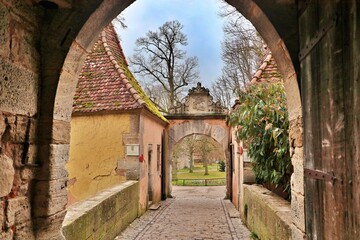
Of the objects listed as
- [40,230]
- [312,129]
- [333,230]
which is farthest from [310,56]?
[40,230]

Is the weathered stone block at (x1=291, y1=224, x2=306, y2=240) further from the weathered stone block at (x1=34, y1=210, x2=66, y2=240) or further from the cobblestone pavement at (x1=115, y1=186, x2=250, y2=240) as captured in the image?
the cobblestone pavement at (x1=115, y1=186, x2=250, y2=240)

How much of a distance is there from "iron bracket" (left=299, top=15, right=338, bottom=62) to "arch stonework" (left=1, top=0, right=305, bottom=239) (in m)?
0.30

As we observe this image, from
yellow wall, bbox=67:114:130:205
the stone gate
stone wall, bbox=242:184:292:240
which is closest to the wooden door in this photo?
stone wall, bbox=242:184:292:240

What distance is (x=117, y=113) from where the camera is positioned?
8602 mm

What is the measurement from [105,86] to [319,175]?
25.1 feet

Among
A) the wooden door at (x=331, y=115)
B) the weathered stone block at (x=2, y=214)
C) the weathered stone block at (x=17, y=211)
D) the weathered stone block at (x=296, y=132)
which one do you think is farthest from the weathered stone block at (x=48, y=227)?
the weathered stone block at (x=296, y=132)

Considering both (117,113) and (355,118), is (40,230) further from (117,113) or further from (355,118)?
(117,113)

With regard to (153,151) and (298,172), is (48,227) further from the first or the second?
(153,151)

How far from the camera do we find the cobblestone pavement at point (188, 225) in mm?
6711

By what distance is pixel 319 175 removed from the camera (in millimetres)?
2137

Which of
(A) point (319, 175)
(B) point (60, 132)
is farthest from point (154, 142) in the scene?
(A) point (319, 175)

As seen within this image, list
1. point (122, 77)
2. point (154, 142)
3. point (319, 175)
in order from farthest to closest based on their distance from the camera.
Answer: point (154, 142)
point (122, 77)
point (319, 175)

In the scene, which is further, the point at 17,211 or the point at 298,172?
the point at 298,172

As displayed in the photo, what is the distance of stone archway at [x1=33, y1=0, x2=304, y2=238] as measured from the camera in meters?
2.76
